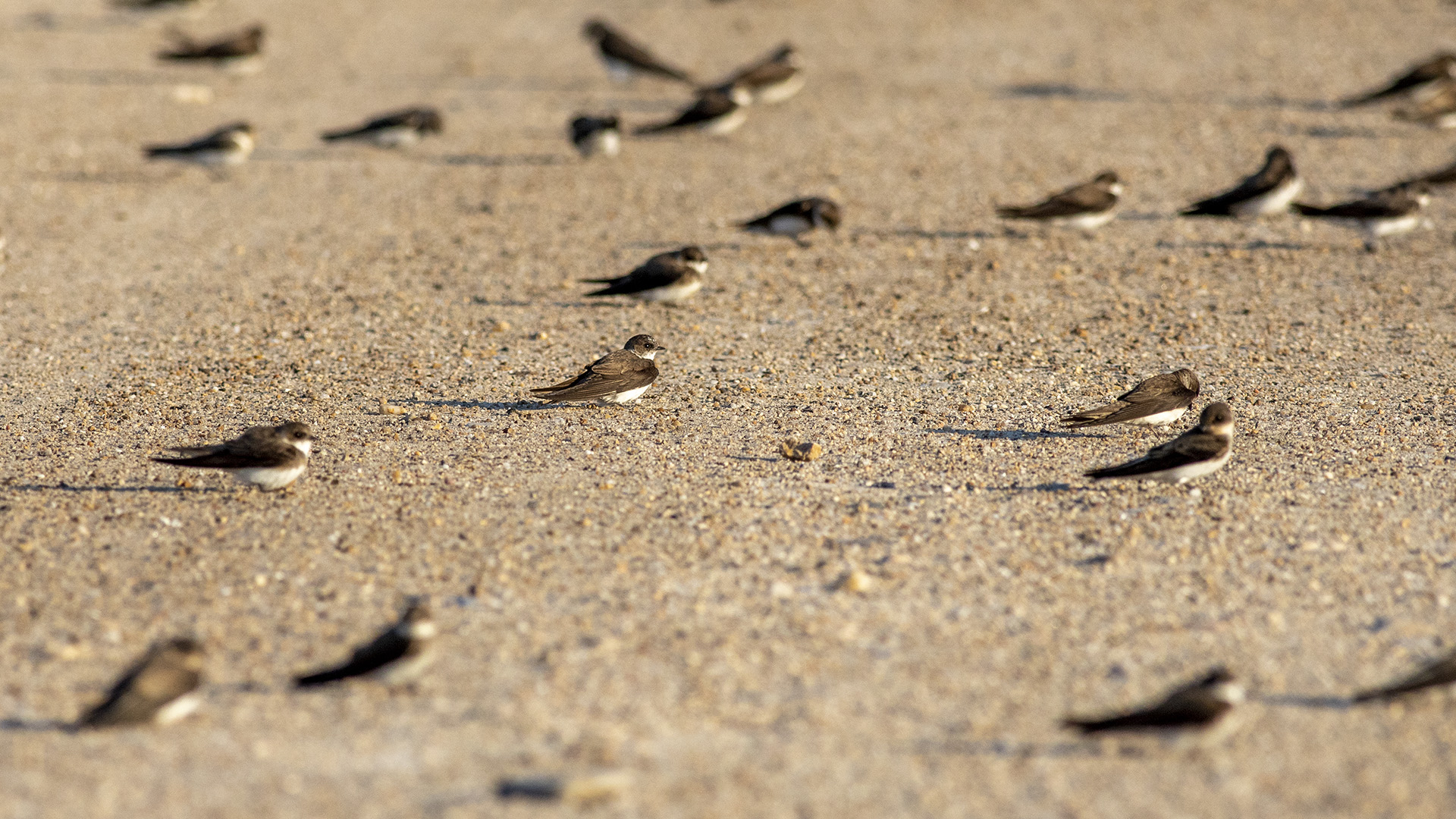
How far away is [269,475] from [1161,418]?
191 inches

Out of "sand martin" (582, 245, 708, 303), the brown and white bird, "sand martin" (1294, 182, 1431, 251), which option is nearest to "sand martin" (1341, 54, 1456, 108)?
"sand martin" (1294, 182, 1431, 251)

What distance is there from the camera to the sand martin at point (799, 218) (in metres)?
10.0

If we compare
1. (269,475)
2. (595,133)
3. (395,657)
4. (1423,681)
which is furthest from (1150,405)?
(595,133)

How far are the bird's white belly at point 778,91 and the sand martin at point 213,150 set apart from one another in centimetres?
535

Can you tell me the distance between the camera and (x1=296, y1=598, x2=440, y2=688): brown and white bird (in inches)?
191

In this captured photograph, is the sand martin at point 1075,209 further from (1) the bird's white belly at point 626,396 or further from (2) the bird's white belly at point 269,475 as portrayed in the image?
(2) the bird's white belly at point 269,475

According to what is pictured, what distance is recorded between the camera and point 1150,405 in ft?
23.5

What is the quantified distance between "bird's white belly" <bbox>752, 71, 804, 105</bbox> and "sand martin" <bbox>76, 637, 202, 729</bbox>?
1030 cm

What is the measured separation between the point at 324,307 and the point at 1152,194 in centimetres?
719

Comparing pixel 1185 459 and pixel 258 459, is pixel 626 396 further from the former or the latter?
pixel 1185 459

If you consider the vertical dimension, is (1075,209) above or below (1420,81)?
below

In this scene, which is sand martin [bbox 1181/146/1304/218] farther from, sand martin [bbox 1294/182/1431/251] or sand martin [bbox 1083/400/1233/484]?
sand martin [bbox 1083/400/1233/484]

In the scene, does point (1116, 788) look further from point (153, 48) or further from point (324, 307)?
point (153, 48)

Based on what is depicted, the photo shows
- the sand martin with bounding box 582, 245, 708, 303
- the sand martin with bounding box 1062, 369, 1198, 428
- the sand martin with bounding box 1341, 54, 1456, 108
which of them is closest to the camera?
the sand martin with bounding box 1062, 369, 1198, 428
